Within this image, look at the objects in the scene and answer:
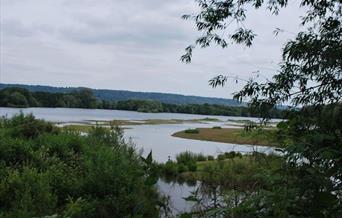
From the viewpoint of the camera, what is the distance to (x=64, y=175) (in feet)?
41.1

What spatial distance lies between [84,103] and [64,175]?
301 feet

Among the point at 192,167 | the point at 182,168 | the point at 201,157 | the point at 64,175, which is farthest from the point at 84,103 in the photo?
the point at 64,175

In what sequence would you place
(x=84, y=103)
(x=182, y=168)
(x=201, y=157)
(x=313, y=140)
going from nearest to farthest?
(x=313, y=140), (x=182, y=168), (x=201, y=157), (x=84, y=103)

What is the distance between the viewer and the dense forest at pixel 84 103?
6812 centimetres

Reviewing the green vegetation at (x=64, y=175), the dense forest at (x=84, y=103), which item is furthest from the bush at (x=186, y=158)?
the dense forest at (x=84, y=103)

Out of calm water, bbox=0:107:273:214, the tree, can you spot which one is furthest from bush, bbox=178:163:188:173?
the tree

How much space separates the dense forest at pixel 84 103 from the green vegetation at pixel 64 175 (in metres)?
43.6

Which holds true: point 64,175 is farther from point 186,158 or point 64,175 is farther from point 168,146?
point 168,146

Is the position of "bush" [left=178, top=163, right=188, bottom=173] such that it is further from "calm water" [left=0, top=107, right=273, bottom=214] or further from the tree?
the tree

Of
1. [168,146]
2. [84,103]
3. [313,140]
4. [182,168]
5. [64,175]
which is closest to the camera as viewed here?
[313,140]

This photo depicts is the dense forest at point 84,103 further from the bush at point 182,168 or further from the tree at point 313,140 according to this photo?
the tree at point 313,140

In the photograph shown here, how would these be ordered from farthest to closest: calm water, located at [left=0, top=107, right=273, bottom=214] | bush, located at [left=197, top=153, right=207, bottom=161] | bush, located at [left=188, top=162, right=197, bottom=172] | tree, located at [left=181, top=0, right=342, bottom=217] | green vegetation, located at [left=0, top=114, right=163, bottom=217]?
bush, located at [left=197, top=153, right=207, bottom=161], bush, located at [left=188, top=162, right=197, bottom=172], green vegetation, located at [left=0, top=114, right=163, bottom=217], calm water, located at [left=0, top=107, right=273, bottom=214], tree, located at [left=181, top=0, right=342, bottom=217]

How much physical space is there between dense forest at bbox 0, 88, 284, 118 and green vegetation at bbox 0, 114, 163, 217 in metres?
43.6

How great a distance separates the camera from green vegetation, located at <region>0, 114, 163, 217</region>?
10.0 metres
